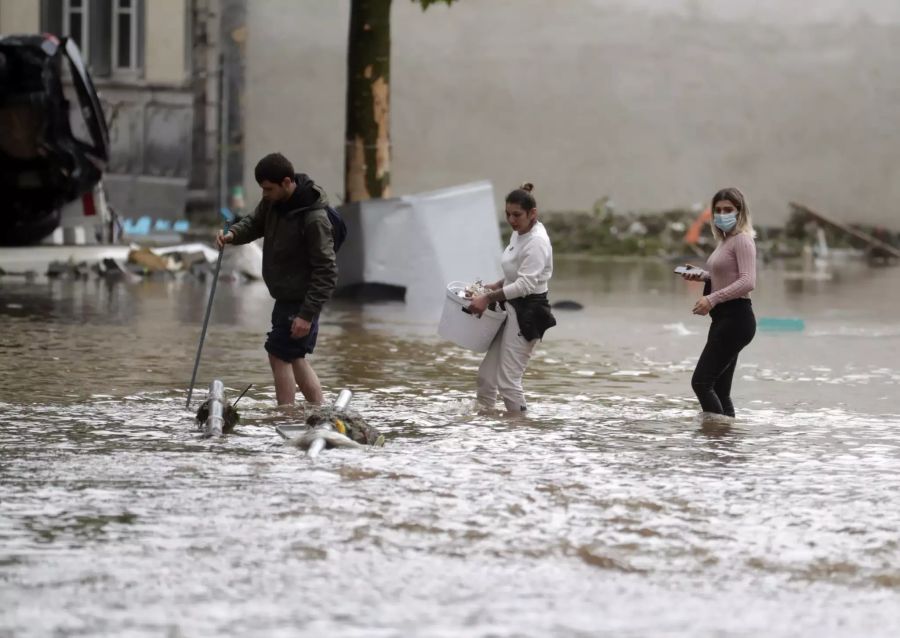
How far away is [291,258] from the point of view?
9.12 m

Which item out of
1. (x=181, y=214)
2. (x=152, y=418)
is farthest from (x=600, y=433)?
(x=181, y=214)

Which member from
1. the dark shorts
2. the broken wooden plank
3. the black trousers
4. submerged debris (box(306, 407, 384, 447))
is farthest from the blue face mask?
the broken wooden plank

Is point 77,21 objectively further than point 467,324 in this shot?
Yes

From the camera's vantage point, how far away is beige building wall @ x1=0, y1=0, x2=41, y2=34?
2850 cm

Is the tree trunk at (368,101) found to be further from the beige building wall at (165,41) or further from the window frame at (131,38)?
the window frame at (131,38)

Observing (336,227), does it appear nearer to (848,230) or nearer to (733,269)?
(733,269)

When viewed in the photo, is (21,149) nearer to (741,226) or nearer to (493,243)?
(493,243)

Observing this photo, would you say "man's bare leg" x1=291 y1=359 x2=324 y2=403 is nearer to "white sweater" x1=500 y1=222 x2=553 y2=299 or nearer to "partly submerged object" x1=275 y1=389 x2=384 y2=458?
"partly submerged object" x1=275 y1=389 x2=384 y2=458

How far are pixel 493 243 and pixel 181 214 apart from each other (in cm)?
1252

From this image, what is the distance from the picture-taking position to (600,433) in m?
8.70

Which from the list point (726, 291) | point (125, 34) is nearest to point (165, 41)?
point (125, 34)

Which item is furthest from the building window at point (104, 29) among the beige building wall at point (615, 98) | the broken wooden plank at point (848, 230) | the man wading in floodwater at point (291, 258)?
the man wading in floodwater at point (291, 258)

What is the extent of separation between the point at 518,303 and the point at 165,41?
801 inches

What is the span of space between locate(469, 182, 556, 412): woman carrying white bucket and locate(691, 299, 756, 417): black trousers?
2.86 ft
